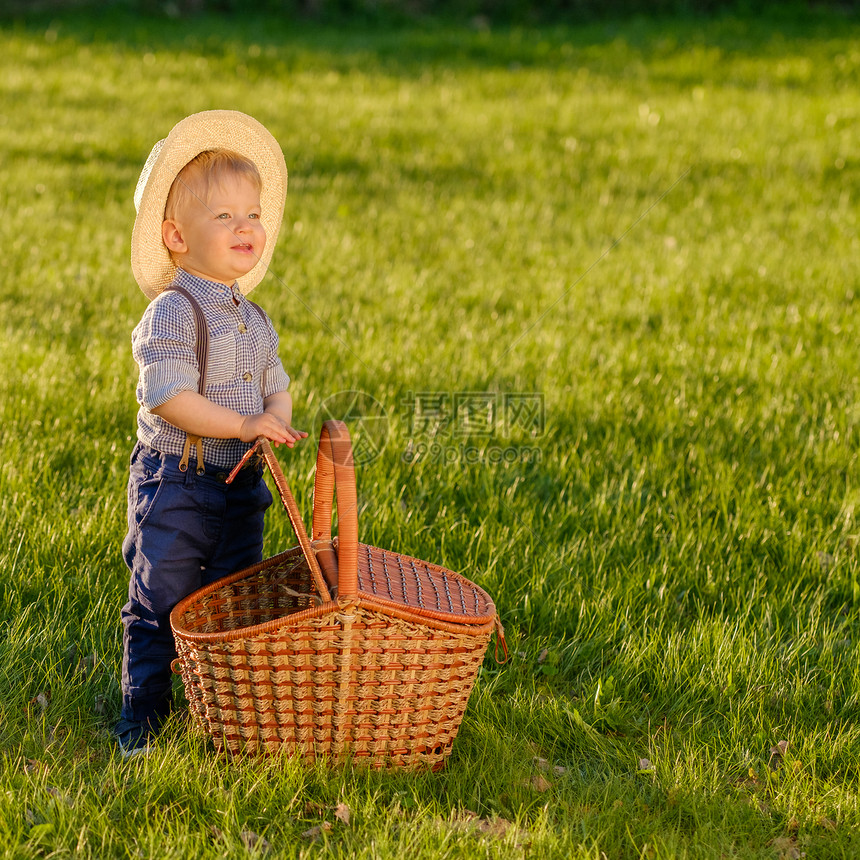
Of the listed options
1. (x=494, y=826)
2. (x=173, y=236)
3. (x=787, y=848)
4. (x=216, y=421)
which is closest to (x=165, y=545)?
(x=216, y=421)

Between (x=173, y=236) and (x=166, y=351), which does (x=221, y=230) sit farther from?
(x=166, y=351)

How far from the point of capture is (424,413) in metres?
4.68

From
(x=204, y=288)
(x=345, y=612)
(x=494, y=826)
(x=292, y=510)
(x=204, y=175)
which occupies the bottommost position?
(x=494, y=826)

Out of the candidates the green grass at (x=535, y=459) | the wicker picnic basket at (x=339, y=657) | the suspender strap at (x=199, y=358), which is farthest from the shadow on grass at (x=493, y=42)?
the wicker picnic basket at (x=339, y=657)

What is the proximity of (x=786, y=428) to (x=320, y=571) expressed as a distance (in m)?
2.88

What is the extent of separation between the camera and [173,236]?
109 inches

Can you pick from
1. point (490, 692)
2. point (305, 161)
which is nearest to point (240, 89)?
point (305, 161)

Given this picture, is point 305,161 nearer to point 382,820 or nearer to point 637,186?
point 637,186

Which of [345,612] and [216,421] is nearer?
[345,612]

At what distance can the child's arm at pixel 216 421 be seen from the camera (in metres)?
2.62

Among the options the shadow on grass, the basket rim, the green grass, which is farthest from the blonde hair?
the shadow on grass

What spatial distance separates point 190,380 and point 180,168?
586 millimetres

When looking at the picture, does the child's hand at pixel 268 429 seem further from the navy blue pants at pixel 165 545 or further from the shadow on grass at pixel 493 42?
the shadow on grass at pixel 493 42

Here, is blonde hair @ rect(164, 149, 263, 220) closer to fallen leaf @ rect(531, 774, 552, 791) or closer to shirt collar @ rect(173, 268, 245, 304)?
shirt collar @ rect(173, 268, 245, 304)
